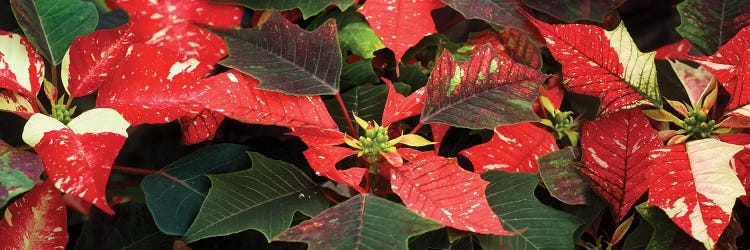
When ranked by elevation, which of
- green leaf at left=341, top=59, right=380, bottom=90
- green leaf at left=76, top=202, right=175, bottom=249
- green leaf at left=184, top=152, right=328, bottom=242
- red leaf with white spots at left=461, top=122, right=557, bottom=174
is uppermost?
green leaf at left=341, top=59, right=380, bottom=90

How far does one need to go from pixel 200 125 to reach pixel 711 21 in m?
0.47

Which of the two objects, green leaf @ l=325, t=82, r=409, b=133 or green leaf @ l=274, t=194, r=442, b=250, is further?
green leaf @ l=325, t=82, r=409, b=133

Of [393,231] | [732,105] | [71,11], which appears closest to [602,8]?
[732,105]

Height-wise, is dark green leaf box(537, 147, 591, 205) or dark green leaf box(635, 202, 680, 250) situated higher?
dark green leaf box(537, 147, 591, 205)

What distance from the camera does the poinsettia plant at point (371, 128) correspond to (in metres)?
0.55

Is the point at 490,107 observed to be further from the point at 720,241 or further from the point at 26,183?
the point at 26,183

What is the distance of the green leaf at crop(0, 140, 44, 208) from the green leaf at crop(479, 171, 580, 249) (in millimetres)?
336

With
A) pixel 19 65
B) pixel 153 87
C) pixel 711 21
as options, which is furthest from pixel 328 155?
pixel 711 21

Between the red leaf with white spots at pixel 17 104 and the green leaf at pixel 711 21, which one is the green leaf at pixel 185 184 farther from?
the green leaf at pixel 711 21

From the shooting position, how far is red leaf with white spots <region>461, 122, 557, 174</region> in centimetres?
63

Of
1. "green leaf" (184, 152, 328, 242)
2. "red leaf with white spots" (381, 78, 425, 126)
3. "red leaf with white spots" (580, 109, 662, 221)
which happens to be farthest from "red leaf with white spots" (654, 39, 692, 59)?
"green leaf" (184, 152, 328, 242)

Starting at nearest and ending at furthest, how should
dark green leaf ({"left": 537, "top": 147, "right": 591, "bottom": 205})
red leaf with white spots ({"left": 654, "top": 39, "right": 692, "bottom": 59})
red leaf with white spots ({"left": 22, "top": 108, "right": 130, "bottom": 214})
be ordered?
red leaf with white spots ({"left": 22, "top": 108, "right": 130, "bottom": 214}) < dark green leaf ({"left": 537, "top": 147, "right": 591, "bottom": 205}) < red leaf with white spots ({"left": 654, "top": 39, "right": 692, "bottom": 59})

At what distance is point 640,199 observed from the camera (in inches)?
25.3

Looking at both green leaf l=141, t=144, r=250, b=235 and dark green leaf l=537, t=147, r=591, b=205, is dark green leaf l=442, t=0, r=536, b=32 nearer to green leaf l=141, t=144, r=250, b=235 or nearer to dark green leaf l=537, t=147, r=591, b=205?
dark green leaf l=537, t=147, r=591, b=205
